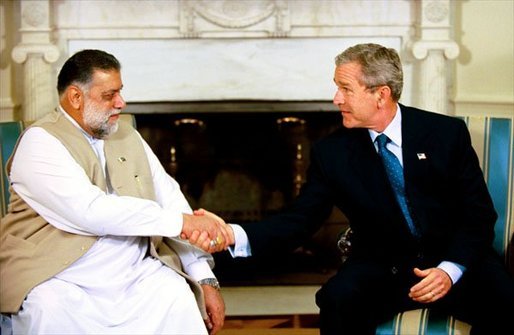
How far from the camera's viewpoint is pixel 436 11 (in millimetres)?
4762

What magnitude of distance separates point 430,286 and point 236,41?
2204mm

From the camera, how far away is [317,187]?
325cm

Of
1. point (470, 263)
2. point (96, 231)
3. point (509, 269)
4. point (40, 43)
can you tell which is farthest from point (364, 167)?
point (40, 43)

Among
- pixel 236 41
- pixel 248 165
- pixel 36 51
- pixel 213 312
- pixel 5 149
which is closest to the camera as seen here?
pixel 213 312

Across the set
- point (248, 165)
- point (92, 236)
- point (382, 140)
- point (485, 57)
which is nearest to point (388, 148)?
point (382, 140)

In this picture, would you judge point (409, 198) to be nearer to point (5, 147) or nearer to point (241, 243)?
point (241, 243)

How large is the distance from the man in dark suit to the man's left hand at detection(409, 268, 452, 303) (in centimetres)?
4

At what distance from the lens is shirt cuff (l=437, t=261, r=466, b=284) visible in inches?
119

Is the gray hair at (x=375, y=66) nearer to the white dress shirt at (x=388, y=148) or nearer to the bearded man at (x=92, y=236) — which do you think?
the white dress shirt at (x=388, y=148)

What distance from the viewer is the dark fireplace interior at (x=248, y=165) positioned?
202 inches

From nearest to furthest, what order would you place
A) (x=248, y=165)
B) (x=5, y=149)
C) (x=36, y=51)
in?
1. (x=5, y=149)
2. (x=36, y=51)
3. (x=248, y=165)

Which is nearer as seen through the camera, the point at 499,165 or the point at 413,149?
the point at 413,149

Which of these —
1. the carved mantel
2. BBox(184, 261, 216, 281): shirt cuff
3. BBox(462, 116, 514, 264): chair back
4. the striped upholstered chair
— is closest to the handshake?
BBox(184, 261, 216, 281): shirt cuff

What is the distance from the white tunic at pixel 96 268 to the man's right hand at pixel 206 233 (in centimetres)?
4
